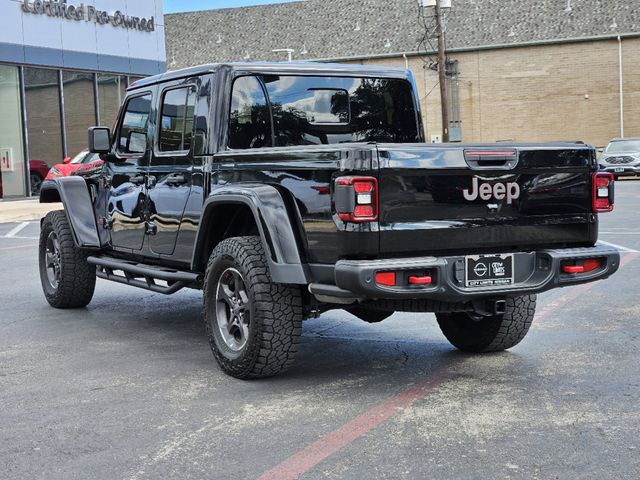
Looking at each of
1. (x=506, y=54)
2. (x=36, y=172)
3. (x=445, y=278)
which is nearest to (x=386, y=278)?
(x=445, y=278)

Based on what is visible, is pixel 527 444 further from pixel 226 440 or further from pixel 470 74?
pixel 470 74

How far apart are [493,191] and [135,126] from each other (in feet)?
11.3

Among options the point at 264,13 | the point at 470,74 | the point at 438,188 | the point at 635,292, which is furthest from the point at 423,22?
the point at 438,188

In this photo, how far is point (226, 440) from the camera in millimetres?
4809

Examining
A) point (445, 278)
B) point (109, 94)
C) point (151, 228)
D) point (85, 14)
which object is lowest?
point (445, 278)

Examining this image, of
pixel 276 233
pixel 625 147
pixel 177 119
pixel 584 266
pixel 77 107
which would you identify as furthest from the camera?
pixel 625 147

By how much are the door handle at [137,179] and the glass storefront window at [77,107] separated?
85.6ft

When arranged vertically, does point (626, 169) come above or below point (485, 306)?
above

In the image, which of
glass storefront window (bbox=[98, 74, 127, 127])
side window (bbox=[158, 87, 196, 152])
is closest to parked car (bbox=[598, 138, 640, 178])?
glass storefront window (bbox=[98, 74, 127, 127])

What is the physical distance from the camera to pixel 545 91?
55812 millimetres

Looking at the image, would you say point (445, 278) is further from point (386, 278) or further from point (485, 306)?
point (485, 306)

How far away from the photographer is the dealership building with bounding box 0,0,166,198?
30734mm

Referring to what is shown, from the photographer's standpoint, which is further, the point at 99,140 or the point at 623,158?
the point at 623,158

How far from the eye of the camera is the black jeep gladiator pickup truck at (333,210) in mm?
5406
